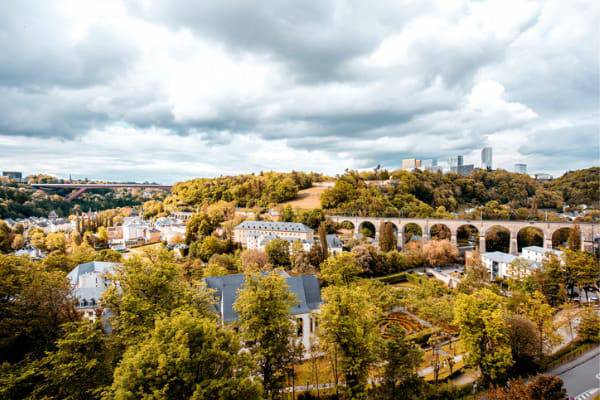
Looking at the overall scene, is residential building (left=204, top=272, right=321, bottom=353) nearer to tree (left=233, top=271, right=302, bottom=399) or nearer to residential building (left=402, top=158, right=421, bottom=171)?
tree (left=233, top=271, right=302, bottom=399)

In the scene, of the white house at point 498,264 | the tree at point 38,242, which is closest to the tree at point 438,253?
the white house at point 498,264

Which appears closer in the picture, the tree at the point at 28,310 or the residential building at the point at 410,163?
the tree at the point at 28,310

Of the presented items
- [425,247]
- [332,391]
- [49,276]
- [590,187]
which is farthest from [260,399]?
[590,187]

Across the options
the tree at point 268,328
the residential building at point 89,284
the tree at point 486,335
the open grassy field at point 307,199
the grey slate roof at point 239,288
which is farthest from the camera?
the open grassy field at point 307,199

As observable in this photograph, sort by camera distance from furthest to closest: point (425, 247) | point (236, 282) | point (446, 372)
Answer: point (425, 247)
point (236, 282)
point (446, 372)

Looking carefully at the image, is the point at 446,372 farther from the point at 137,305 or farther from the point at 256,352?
the point at 137,305

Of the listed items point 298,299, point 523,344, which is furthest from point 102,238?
point 523,344

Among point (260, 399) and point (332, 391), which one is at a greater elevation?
point (260, 399)

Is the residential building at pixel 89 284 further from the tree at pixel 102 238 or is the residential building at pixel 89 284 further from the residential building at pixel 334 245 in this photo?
the tree at pixel 102 238
